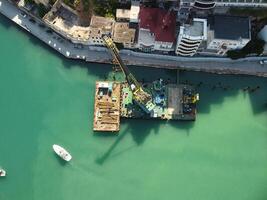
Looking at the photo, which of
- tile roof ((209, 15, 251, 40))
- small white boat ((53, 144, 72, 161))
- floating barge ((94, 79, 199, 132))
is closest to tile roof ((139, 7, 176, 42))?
tile roof ((209, 15, 251, 40))

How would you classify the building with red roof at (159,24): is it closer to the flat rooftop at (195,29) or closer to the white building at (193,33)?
the white building at (193,33)

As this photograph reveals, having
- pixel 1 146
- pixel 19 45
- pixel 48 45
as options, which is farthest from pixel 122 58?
pixel 1 146

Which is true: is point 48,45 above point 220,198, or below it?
above

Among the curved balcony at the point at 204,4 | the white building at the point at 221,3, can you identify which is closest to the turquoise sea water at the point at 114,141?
the curved balcony at the point at 204,4

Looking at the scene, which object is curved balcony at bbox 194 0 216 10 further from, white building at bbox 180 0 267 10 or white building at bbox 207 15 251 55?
white building at bbox 207 15 251 55

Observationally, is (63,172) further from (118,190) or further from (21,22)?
(21,22)

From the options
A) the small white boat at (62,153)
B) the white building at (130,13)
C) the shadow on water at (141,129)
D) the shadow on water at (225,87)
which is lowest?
the small white boat at (62,153)

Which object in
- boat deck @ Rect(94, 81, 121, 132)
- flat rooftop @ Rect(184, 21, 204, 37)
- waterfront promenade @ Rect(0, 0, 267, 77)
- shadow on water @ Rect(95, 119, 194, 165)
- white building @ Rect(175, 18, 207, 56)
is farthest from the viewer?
waterfront promenade @ Rect(0, 0, 267, 77)
